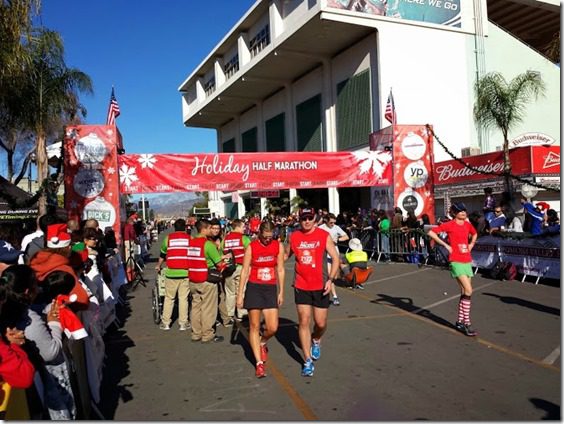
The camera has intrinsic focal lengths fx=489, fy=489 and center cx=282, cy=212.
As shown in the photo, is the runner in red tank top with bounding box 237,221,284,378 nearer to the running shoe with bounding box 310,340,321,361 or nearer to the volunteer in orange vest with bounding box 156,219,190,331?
the running shoe with bounding box 310,340,321,361

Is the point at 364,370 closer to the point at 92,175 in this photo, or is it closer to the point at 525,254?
the point at 525,254

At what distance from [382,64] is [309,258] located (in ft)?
70.4

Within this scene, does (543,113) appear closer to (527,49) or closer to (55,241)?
(527,49)

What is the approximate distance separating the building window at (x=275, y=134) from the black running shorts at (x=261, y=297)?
32192 millimetres

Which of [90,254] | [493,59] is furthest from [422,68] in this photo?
[90,254]

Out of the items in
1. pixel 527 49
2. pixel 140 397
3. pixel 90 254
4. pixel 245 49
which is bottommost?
pixel 140 397

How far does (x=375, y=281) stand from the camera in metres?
12.0

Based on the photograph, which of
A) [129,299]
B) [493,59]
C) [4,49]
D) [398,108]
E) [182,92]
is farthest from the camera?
[182,92]

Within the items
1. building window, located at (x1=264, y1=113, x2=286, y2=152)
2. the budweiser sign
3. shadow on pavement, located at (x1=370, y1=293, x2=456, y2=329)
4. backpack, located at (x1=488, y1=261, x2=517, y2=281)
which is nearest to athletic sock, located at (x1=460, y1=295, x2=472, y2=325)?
shadow on pavement, located at (x1=370, y1=293, x2=456, y2=329)

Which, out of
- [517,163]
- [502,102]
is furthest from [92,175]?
[517,163]

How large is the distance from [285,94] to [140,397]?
110 ft

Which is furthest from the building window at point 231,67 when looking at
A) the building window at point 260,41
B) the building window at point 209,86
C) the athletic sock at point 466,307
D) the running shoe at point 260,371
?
the running shoe at point 260,371

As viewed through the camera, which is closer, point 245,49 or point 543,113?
point 543,113

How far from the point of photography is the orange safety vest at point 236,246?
25.4 feet
